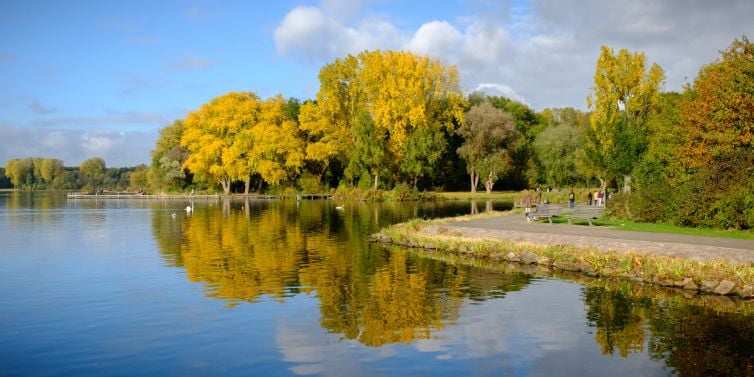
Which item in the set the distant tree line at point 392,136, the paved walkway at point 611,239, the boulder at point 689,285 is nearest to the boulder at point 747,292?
the boulder at point 689,285

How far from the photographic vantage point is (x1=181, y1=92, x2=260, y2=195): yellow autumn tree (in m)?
88.1

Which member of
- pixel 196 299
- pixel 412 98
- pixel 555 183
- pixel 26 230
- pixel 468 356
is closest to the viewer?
pixel 468 356

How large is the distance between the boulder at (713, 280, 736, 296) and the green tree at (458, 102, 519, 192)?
62.4 meters

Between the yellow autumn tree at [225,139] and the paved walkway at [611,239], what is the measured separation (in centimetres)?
5767

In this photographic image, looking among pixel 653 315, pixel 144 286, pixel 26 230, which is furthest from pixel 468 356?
pixel 26 230

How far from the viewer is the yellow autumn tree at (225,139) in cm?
8812

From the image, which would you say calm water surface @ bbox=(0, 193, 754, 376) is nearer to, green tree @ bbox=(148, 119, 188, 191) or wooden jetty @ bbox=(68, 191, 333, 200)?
wooden jetty @ bbox=(68, 191, 333, 200)

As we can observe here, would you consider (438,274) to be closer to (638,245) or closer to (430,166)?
(638,245)

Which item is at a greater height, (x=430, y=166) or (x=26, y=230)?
(x=430, y=166)

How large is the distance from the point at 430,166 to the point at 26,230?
4981cm

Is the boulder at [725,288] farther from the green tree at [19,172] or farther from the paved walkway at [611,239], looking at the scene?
the green tree at [19,172]

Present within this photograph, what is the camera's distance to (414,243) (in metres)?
32.1

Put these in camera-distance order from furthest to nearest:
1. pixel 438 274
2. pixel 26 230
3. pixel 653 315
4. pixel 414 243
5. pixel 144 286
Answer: pixel 26 230 < pixel 414 243 < pixel 438 274 < pixel 144 286 < pixel 653 315

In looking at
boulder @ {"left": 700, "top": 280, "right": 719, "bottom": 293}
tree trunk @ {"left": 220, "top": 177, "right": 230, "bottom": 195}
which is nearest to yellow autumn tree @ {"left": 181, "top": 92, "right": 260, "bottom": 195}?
tree trunk @ {"left": 220, "top": 177, "right": 230, "bottom": 195}
